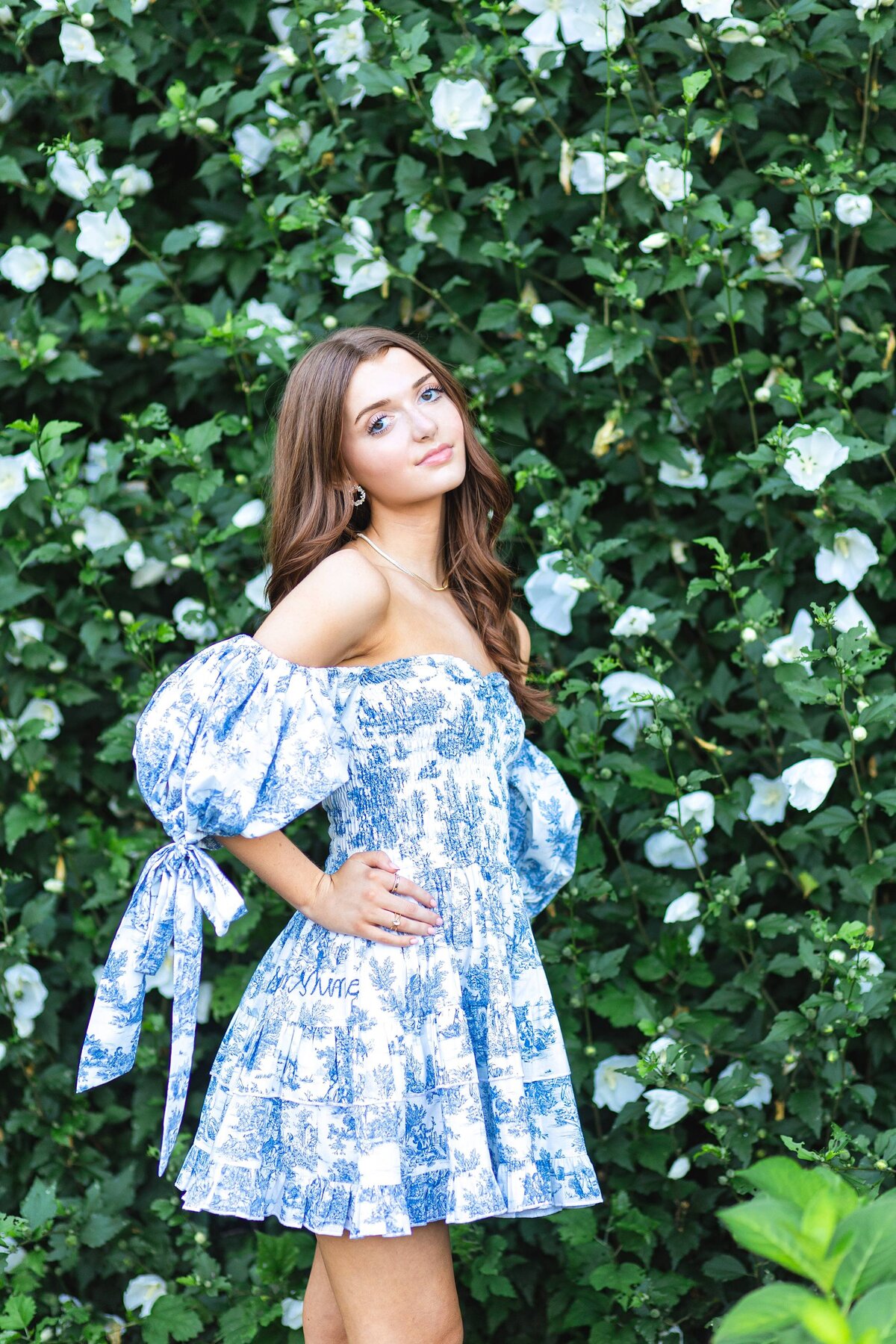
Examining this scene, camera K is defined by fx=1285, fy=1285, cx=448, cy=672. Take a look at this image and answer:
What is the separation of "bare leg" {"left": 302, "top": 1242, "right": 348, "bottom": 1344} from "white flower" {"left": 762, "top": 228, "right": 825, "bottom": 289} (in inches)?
74.1

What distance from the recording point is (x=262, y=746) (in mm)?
1619

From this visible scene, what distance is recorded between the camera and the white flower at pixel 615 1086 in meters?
2.42

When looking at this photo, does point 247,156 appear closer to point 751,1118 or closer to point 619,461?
point 619,461

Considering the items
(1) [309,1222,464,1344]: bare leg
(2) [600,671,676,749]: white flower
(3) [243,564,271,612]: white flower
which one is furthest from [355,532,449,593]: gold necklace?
(1) [309,1222,464,1344]: bare leg

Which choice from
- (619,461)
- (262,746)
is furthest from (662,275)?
(262,746)

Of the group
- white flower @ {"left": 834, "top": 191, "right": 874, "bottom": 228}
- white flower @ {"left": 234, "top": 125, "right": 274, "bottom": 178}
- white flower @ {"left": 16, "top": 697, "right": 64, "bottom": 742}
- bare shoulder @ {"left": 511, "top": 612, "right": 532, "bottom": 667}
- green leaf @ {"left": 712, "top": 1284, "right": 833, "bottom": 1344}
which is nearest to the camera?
green leaf @ {"left": 712, "top": 1284, "right": 833, "bottom": 1344}

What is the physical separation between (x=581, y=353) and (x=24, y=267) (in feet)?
4.06

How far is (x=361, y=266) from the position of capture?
244cm

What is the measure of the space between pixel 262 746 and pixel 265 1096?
471mm

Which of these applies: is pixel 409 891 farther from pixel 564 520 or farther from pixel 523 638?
pixel 564 520

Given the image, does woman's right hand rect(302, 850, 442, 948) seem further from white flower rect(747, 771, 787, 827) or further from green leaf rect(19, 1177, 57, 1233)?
green leaf rect(19, 1177, 57, 1233)

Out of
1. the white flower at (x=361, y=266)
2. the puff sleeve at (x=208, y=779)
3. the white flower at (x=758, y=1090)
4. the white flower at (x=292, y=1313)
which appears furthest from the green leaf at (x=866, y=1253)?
the white flower at (x=361, y=266)

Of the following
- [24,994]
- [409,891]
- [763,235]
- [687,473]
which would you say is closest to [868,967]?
[409,891]

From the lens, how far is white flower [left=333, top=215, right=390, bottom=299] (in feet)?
8.07
